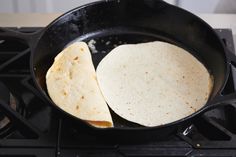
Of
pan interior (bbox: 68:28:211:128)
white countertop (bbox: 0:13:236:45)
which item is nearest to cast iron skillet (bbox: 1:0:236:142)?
pan interior (bbox: 68:28:211:128)

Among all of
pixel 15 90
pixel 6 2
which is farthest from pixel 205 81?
pixel 6 2

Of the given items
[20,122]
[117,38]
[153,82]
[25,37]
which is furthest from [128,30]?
[20,122]

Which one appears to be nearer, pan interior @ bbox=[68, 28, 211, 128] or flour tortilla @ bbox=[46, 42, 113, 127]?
flour tortilla @ bbox=[46, 42, 113, 127]

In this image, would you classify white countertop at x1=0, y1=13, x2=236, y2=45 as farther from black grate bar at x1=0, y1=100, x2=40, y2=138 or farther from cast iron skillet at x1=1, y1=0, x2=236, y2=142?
black grate bar at x1=0, y1=100, x2=40, y2=138

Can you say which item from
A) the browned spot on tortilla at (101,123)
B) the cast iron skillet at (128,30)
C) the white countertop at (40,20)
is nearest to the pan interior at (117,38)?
the cast iron skillet at (128,30)

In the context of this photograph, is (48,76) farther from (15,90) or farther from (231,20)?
(231,20)

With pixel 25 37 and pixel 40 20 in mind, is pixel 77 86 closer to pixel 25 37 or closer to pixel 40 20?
→ pixel 25 37

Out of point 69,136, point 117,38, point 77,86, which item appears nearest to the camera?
point 69,136
